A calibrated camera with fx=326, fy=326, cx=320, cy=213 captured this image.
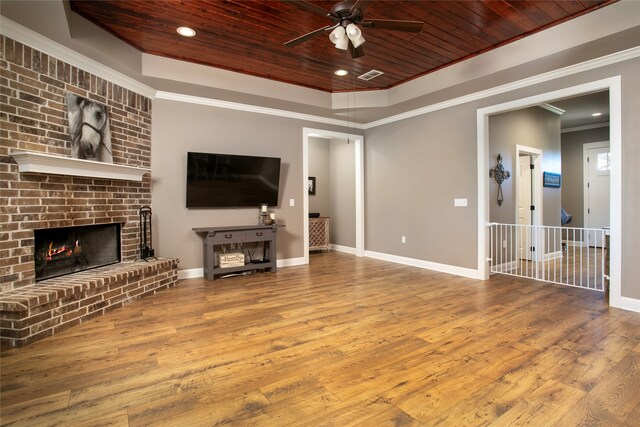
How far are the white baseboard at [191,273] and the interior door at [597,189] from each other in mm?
8434

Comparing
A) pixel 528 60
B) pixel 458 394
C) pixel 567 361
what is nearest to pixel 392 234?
pixel 528 60

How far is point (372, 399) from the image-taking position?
6.06 ft

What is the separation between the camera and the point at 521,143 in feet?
19.0

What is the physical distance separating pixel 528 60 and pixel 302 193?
3.64 meters

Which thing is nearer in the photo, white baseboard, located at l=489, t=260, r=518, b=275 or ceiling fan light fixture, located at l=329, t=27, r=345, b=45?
ceiling fan light fixture, located at l=329, t=27, r=345, b=45

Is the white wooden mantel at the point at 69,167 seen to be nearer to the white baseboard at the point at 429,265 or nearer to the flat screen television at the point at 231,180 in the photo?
the flat screen television at the point at 231,180

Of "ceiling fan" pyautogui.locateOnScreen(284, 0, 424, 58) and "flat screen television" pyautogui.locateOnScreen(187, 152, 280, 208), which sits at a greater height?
"ceiling fan" pyautogui.locateOnScreen(284, 0, 424, 58)

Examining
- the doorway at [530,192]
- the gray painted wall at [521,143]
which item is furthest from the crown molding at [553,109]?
the doorway at [530,192]

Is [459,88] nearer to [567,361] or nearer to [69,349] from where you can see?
[567,361]

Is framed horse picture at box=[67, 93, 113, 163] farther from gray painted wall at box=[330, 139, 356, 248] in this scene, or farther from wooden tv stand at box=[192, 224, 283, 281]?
gray painted wall at box=[330, 139, 356, 248]

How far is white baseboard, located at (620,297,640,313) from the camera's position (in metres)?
3.31

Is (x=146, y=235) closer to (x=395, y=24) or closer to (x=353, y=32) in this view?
Result: (x=353, y=32)

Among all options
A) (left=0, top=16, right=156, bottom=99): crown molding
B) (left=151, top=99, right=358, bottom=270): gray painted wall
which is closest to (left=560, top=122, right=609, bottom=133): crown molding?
(left=151, top=99, right=358, bottom=270): gray painted wall

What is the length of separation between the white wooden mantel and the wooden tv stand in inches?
48.4
